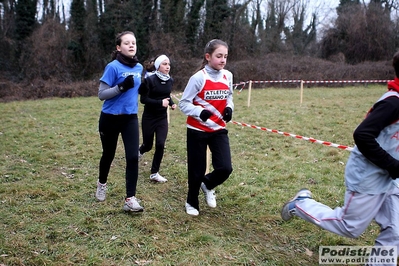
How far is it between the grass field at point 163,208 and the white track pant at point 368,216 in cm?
71

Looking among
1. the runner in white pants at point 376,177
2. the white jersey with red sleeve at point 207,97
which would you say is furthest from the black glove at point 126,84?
the runner in white pants at point 376,177

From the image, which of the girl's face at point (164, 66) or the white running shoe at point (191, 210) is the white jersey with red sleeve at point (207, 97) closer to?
the white running shoe at point (191, 210)

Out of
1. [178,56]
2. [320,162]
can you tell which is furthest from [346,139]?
[178,56]

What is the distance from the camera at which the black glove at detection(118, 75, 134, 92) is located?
4152 millimetres

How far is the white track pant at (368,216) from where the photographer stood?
2.92m

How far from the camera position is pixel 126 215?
178 inches

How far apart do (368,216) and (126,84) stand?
107 inches

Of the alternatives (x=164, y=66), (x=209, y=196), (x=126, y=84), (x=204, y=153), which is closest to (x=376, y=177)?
(x=204, y=153)

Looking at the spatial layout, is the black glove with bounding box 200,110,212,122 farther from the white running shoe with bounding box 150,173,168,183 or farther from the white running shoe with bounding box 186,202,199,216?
the white running shoe with bounding box 150,173,168,183

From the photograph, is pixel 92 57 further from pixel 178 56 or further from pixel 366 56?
pixel 366 56

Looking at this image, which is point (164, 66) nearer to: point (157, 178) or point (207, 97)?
point (157, 178)

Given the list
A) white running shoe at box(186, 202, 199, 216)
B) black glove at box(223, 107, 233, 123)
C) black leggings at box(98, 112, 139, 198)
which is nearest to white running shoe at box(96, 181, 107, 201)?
black leggings at box(98, 112, 139, 198)

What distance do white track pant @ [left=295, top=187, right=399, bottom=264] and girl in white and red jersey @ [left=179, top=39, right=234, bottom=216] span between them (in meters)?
1.54

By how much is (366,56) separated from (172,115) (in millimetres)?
28063
